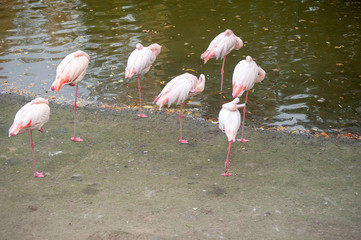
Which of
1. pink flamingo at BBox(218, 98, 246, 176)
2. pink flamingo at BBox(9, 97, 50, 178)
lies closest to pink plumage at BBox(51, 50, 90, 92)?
pink flamingo at BBox(9, 97, 50, 178)

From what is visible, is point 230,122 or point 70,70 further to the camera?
point 70,70

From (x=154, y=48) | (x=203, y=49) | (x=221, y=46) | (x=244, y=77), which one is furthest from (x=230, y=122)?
(x=203, y=49)

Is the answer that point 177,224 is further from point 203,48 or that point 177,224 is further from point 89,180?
point 203,48

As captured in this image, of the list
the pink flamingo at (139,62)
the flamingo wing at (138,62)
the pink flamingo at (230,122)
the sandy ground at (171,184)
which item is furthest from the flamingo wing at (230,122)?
the flamingo wing at (138,62)

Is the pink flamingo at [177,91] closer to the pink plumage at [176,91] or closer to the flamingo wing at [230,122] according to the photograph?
the pink plumage at [176,91]

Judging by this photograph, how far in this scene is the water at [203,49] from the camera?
23.7 feet

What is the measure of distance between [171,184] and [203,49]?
203 inches

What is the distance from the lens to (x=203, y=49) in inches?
375

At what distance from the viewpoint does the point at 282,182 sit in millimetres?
4949

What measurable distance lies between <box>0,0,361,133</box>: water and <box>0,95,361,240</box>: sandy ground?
36.6 inches

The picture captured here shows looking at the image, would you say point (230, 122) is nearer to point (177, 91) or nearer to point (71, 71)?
point (177, 91)

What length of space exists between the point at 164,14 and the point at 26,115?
25.6 feet

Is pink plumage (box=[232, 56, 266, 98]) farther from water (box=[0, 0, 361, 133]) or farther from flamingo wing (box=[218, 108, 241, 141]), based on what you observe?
flamingo wing (box=[218, 108, 241, 141])

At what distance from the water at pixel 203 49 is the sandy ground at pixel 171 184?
93 centimetres
